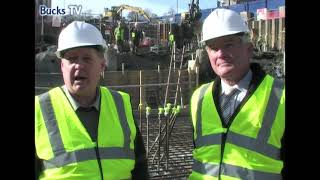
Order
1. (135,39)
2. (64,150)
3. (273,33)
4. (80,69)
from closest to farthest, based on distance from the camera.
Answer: (64,150)
(80,69)
(135,39)
(273,33)

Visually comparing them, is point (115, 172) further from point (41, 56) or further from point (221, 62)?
point (41, 56)

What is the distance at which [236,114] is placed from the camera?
2.81m

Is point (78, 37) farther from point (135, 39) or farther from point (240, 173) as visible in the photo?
point (135, 39)

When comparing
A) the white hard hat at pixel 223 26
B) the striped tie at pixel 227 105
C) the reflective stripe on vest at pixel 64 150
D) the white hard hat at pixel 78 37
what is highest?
the white hard hat at pixel 223 26

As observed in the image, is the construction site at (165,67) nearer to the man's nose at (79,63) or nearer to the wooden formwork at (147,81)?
the wooden formwork at (147,81)

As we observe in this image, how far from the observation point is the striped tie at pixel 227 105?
2895mm

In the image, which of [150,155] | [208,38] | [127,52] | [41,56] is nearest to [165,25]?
[127,52]

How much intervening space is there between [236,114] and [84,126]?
3.22 feet

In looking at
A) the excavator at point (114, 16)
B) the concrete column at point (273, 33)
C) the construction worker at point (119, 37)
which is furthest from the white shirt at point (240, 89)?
the excavator at point (114, 16)

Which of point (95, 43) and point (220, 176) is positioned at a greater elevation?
point (95, 43)

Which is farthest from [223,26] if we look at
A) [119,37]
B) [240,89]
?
[119,37]

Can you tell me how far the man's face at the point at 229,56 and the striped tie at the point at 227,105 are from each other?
0.32ft
